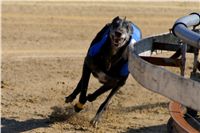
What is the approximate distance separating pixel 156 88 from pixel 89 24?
9.18 metres

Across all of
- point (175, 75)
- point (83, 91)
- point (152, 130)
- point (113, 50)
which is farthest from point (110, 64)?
point (175, 75)

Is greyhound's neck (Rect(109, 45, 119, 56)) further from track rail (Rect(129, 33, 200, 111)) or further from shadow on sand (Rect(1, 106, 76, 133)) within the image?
track rail (Rect(129, 33, 200, 111))

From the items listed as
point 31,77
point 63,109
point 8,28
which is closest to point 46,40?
point 8,28

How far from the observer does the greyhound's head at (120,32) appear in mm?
6484

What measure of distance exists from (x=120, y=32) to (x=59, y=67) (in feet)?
10.6

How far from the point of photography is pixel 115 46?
6.78 meters

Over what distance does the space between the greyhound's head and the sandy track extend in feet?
3.21

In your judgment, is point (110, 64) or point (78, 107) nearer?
point (110, 64)

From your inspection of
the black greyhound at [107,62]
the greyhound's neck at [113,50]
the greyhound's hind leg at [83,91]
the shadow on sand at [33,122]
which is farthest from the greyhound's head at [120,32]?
the shadow on sand at [33,122]

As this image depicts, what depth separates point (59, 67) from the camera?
9.59 m

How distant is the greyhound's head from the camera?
6.48 metres

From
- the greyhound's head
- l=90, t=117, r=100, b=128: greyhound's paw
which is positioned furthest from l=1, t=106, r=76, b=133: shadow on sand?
the greyhound's head

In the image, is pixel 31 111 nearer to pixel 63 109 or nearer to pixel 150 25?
pixel 63 109

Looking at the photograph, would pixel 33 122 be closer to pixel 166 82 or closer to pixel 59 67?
pixel 59 67
